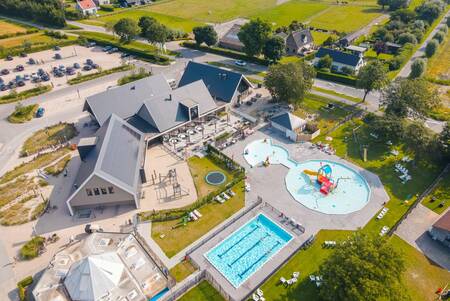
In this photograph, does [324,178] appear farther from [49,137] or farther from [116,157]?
[49,137]

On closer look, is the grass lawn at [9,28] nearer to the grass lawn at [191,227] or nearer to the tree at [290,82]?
the tree at [290,82]

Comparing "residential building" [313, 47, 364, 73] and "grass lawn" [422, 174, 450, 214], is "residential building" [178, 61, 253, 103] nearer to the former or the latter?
"residential building" [313, 47, 364, 73]

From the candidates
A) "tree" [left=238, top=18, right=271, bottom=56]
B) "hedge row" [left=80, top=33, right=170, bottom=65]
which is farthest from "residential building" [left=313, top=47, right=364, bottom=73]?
"hedge row" [left=80, top=33, right=170, bottom=65]

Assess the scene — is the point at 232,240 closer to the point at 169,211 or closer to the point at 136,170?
the point at 169,211

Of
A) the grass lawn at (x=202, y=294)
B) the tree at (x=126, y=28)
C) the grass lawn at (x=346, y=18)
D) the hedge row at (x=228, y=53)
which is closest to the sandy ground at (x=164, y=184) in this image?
the grass lawn at (x=202, y=294)

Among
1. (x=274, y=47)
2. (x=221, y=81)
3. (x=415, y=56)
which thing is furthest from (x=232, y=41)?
(x=415, y=56)

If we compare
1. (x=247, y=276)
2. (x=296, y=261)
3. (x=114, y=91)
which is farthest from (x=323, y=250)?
(x=114, y=91)
